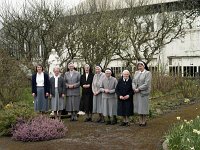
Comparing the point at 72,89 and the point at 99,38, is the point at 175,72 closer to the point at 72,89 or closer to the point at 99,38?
the point at 99,38

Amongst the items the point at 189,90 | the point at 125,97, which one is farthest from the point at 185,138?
the point at 189,90

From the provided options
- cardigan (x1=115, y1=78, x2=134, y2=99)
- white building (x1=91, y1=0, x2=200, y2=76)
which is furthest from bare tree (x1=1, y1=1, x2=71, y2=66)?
cardigan (x1=115, y1=78, x2=134, y2=99)

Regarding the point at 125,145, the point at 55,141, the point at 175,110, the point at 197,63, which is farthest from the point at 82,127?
the point at 197,63

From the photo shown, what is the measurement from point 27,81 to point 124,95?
9.96m

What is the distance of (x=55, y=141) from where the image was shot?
11.3 metres

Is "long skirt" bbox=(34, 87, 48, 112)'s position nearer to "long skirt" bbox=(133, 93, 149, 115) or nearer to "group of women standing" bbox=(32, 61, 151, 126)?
"group of women standing" bbox=(32, 61, 151, 126)

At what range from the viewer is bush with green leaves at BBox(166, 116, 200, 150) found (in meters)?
7.85

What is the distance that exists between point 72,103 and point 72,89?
472 millimetres

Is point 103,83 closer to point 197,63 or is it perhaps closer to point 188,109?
point 188,109

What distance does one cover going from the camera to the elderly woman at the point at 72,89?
48.5 feet

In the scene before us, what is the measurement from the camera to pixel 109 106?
45.8 feet

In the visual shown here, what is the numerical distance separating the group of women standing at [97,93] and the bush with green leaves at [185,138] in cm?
370

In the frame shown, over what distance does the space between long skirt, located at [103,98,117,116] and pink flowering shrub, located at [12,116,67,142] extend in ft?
7.01

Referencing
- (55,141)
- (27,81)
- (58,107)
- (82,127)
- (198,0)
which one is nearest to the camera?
(55,141)
